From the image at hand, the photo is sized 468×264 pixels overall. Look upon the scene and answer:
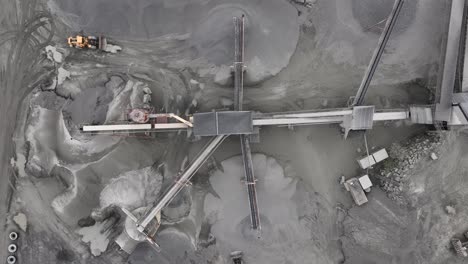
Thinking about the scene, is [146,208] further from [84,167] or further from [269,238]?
[269,238]

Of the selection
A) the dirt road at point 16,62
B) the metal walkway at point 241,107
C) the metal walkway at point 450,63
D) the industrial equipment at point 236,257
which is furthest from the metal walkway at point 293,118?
the industrial equipment at point 236,257

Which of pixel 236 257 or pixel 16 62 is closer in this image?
pixel 236 257

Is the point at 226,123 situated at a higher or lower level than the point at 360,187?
higher

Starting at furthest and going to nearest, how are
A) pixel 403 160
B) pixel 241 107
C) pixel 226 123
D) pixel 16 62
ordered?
pixel 16 62
pixel 403 160
pixel 241 107
pixel 226 123

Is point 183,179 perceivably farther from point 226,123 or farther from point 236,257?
point 236,257

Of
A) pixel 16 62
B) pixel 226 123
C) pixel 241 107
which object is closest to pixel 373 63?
pixel 241 107

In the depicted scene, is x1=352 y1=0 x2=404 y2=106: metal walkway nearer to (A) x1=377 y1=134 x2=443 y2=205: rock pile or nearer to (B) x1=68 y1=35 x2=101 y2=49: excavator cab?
(A) x1=377 y1=134 x2=443 y2=205: rock pile

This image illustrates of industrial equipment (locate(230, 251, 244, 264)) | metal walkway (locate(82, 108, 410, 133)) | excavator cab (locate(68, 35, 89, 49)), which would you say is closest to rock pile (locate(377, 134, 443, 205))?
metal walkway (locate(82, 108, 410, 133))
